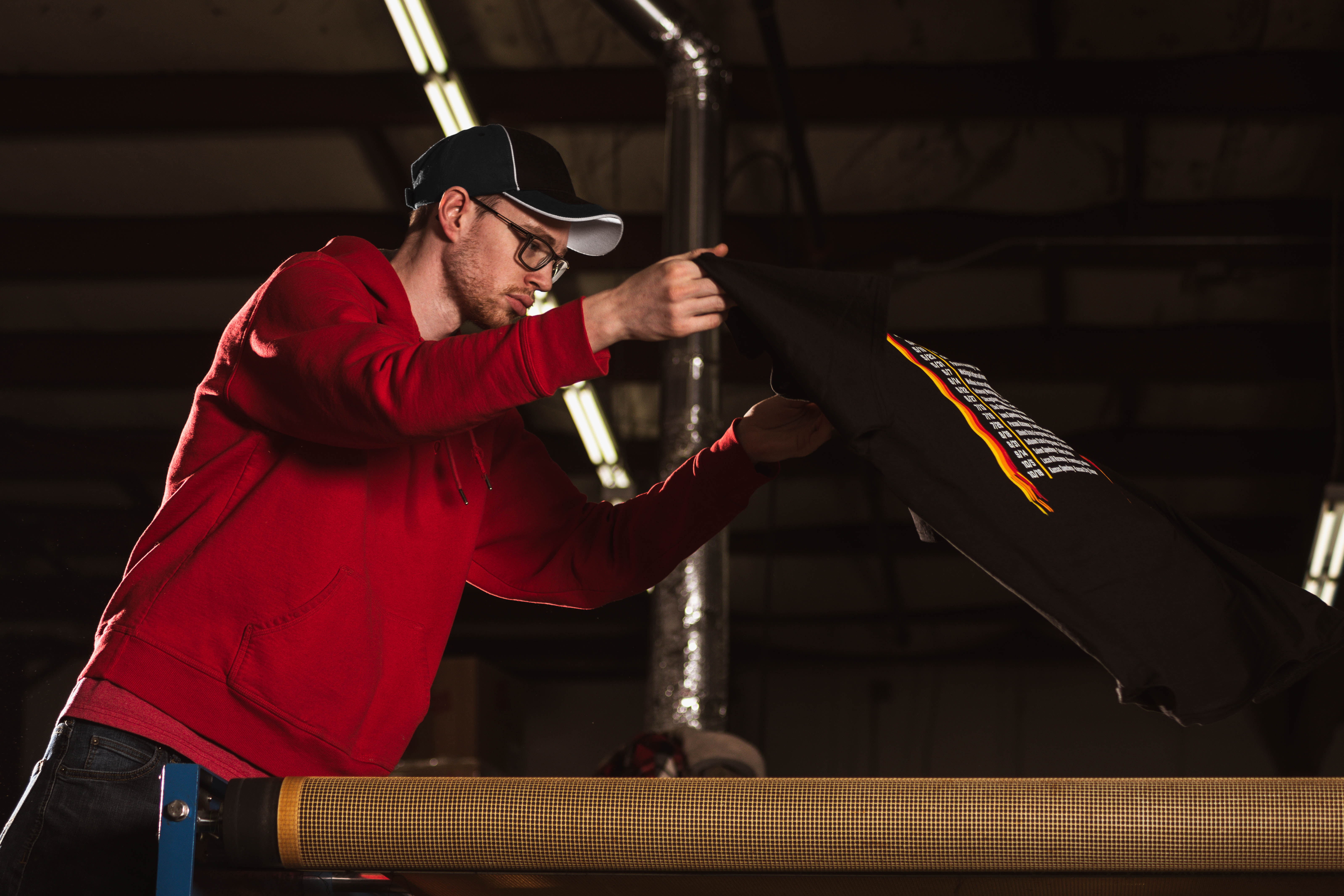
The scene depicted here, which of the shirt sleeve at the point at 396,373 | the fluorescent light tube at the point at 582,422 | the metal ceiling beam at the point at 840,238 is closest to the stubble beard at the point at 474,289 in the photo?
the shirt sleeve at the point at 396,373

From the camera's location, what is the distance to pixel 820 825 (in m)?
0.99

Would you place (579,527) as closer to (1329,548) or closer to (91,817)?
(91,817)

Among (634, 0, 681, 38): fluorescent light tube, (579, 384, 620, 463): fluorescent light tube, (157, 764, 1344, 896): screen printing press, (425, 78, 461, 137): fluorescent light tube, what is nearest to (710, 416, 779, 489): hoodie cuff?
(157, 764, 1344, 896): screen printing press

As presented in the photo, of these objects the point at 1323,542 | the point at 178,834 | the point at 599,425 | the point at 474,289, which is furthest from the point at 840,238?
the point at 178,834

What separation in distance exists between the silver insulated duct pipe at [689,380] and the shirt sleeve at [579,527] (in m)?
1.51

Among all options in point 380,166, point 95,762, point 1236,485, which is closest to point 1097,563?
point 95,762

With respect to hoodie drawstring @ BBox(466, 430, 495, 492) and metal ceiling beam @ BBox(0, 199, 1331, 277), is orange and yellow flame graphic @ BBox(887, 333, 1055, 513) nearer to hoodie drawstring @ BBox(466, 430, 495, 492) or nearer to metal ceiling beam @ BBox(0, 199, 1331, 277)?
hoodie drawstring @ BBox(466, 430, 495, 492)

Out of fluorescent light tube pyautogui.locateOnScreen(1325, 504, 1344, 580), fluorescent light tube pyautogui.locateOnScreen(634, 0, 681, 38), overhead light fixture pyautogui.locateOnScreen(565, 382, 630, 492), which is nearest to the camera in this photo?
fluorescent light tube pyautogui.locateOnScreen(634, 0, 681, 38)

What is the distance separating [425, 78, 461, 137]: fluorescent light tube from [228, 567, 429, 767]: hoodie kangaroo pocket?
2977mm

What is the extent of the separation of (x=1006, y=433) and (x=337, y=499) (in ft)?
2.64

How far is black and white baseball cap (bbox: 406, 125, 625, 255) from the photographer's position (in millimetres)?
1560

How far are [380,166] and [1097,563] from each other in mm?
4067

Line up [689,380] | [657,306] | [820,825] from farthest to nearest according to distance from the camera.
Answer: [689,380] → [657,306] → [820,825]

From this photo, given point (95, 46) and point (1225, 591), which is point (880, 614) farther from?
point (1225, 591)
